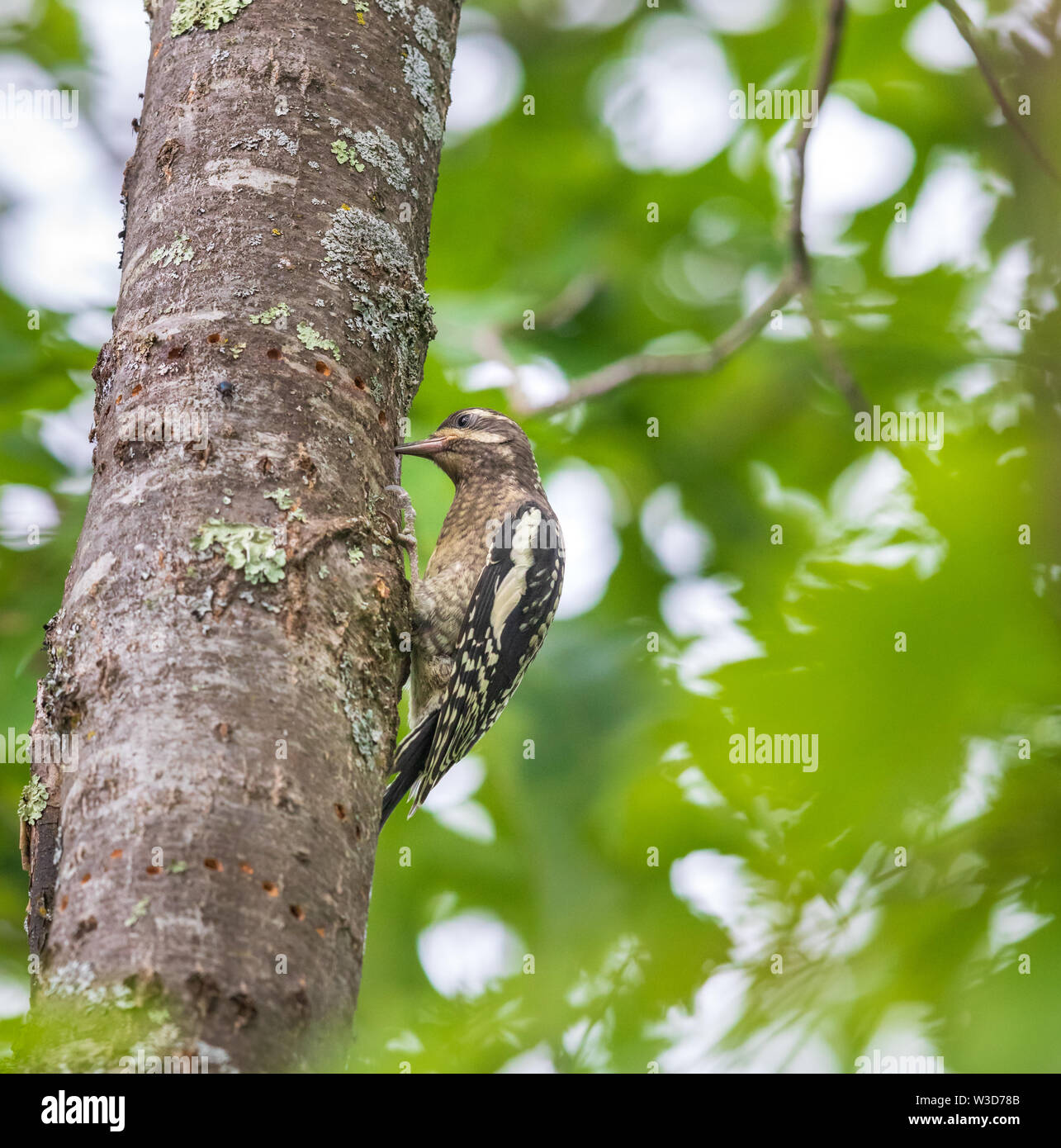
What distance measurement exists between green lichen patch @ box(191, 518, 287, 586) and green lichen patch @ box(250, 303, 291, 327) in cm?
42

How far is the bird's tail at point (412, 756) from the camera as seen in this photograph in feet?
11.9

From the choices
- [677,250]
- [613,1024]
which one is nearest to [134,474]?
[613,1024]

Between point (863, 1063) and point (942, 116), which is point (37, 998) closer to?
point (863, 1063)

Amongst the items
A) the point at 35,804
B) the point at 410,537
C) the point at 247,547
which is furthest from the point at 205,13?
the point at 35,804

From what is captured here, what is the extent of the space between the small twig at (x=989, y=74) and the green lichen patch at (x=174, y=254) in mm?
1449

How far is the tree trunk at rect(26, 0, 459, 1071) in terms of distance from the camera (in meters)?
1.58

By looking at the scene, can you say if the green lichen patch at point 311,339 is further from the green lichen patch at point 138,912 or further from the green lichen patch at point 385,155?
the green lichen patch at point 138,912

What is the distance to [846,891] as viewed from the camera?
4.48 ft

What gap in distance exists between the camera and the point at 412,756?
12.1ft

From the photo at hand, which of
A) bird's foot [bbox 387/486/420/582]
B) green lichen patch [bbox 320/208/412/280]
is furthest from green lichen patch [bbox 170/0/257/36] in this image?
bird's foot [bbox 387/486/420/582]

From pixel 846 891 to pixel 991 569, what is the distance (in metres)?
0.40

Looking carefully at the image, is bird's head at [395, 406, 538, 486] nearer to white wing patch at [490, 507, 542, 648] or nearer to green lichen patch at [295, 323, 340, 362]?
white wing patch at [490, 507, 542, 648]

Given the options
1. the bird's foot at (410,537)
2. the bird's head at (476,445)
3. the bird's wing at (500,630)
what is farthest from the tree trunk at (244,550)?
the bird's head at (476,445)

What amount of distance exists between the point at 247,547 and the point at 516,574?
2.04 metres
